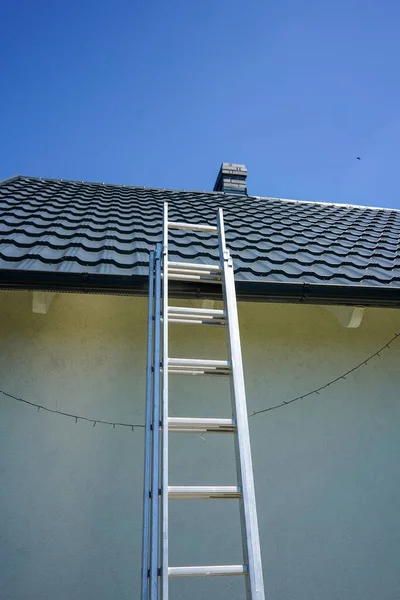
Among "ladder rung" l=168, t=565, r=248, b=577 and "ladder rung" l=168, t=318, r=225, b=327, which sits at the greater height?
"ladder rung" l=168, t=318, r=225, b=327

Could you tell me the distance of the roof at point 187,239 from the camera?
369 centimetres

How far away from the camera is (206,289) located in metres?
3.50

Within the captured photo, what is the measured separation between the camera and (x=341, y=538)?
368cm

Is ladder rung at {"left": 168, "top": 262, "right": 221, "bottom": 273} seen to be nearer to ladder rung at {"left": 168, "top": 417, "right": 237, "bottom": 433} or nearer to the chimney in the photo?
ladder rung at {"left": 168, "top": 417, "right": 237, "bottom": 433}

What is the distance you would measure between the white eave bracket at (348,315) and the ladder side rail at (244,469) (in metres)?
1.31

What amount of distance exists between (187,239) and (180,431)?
2.27m

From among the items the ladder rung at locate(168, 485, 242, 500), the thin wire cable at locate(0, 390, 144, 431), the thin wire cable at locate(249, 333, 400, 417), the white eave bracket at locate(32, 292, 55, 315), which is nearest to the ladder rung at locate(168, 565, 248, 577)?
the ladder rung at locate(168, 485, 242, 500)

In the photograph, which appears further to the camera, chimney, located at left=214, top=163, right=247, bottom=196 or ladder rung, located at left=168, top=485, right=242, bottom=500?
chimney, located at left=214, top=163, right=247, bottom=196

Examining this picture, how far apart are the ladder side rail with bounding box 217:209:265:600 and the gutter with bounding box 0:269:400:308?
399mm

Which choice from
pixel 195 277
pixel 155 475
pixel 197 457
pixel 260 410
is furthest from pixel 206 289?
pixel 155 475

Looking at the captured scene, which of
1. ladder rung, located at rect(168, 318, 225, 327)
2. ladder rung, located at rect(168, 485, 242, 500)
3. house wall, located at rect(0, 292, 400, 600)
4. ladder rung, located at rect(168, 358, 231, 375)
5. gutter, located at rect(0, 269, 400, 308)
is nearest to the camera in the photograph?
ladder rung, located at rect(168, 485, 242, 500)

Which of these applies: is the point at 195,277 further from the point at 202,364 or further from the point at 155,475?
the point at 155,475

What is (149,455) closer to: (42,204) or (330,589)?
(330,589)

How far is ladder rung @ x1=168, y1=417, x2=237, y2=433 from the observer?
100 inches
